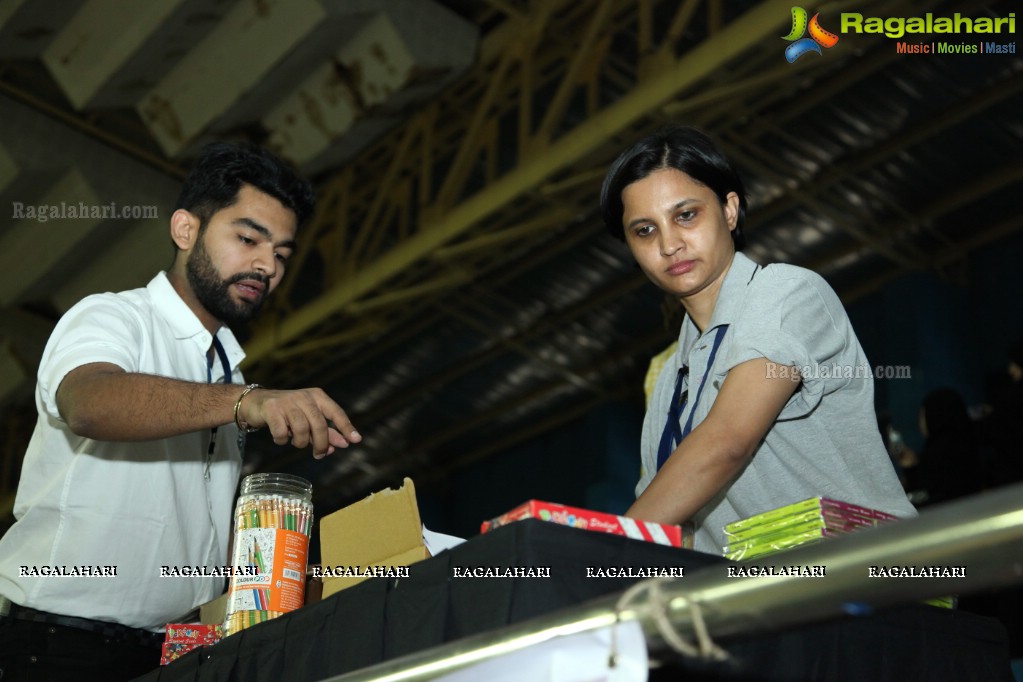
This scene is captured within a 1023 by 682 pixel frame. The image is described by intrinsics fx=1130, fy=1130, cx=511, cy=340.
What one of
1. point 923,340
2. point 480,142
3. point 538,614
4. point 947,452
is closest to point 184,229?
point 538,614

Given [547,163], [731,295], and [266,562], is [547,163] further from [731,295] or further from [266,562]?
[266,562]

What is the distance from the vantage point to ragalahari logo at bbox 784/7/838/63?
18.1 ft

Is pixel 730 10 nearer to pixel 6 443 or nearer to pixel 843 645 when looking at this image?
pixel 843 645

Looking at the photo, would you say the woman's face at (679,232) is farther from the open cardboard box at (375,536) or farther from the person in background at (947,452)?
the person in background at (947,452)

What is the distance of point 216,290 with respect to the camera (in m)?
2.44

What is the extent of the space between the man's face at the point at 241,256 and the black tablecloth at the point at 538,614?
3.22 feet

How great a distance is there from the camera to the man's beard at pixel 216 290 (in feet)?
8.01

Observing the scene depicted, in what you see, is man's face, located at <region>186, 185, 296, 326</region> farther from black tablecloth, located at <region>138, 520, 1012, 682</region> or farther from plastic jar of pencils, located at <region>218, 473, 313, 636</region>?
black tablecloth, located at <region>138, 520, 1012, 682</region>

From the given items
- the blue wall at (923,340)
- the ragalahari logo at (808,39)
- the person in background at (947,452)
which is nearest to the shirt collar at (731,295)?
the ragalahari logo at (808,39)

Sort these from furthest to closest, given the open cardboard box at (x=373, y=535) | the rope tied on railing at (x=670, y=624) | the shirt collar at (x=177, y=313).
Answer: the shirt collar at (x=177, y=313)
the open cardboard box at (x=373, y=535)
the rope tied on railing at (x=670, y=624)

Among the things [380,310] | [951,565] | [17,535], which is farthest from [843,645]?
[380,310]

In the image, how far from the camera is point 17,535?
7.14ft

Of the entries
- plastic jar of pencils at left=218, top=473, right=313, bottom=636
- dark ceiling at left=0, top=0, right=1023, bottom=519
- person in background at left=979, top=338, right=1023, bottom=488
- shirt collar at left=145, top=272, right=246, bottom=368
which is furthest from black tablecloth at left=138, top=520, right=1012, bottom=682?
person in background at left=979, top=338, right=1023, bottom=488

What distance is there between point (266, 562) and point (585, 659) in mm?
901
